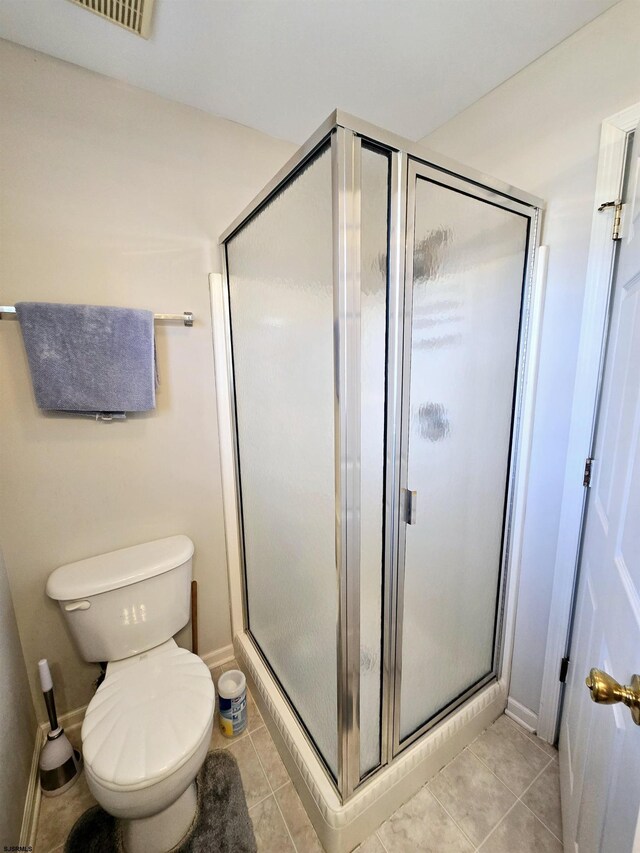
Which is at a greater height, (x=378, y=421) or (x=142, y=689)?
(x=378, y=421)

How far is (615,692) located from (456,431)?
714mm

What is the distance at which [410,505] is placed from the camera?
3.21ft

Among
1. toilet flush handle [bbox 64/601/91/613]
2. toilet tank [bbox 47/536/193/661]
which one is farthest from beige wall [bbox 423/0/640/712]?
toilet flush handle [bbox 64/601/91/613]

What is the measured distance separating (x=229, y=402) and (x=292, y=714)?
1.23 metres

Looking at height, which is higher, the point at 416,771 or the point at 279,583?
the point at 279,583

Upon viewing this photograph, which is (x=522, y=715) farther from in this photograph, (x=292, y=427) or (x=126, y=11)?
(x=126, y=11)

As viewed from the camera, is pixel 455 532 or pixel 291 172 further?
pixel 455 532

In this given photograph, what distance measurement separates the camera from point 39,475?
1242 mm

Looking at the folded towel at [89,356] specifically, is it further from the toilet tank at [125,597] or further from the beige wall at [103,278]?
the toilet tank at [125,597]

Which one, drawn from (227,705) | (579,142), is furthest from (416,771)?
(579,142)

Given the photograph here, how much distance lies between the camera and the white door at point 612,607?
1.99 feet

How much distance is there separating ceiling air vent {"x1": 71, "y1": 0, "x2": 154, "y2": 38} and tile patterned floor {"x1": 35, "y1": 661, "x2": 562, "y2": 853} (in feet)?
7.92

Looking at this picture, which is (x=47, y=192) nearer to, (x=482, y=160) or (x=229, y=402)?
(x=229, y=402)

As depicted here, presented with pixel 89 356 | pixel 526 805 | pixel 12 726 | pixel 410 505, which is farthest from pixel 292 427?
pixel 526 805
